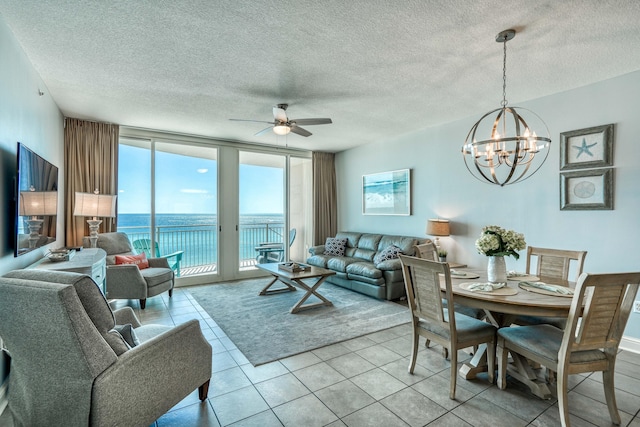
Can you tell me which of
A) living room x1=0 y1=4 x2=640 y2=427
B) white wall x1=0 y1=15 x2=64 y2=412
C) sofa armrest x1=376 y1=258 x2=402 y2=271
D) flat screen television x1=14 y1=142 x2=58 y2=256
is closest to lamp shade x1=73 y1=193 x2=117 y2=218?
living room x1=0 y1=4 x2=640 y2=427

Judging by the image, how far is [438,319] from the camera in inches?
88.5

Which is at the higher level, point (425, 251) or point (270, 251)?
point (425, 251)

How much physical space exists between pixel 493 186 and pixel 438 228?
0.91m

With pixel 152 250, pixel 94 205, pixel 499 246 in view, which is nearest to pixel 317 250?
pixel 152 250

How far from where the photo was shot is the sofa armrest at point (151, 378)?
140cm

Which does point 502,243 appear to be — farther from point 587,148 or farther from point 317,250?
point 317,250

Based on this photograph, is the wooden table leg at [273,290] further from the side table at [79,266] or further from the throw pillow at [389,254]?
the side table at [79,266]

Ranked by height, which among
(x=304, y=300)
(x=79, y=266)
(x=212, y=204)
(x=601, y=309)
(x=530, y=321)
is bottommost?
(x=304, y=300)

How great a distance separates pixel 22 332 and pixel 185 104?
3.10m

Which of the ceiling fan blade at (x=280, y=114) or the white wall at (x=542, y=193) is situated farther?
the ceiling fan blade at (x=280, y=114)

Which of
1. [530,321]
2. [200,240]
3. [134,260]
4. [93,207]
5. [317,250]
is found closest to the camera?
[530,321]

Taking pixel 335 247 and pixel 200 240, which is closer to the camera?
pixel 200 240

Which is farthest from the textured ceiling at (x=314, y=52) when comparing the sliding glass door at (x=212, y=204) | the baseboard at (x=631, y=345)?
the baseboard at (x=631, y=345)

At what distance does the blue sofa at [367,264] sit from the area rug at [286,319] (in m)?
0.16
